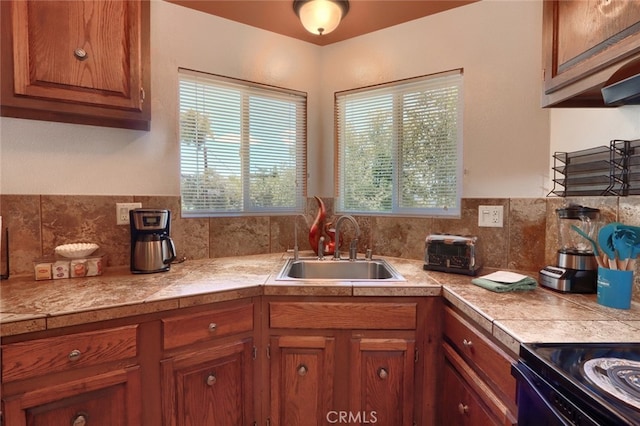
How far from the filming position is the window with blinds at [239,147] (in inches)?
74.0

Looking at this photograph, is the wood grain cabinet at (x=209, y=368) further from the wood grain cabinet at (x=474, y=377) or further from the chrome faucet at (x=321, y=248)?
the wood grain cabinet at (x=474, y=377)

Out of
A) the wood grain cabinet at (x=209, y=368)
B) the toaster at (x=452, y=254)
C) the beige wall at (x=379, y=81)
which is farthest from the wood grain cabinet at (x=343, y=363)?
the beige wall at (x=379, y=81)

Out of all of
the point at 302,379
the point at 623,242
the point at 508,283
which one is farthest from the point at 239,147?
the point at 623,242

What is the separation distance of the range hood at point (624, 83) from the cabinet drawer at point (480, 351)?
80 cm

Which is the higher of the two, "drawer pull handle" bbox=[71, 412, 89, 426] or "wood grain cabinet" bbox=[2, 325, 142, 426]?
"wood grain cabinet" bbox=[2, 325, 142, 426]

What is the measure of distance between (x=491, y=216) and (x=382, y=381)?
1022 mm

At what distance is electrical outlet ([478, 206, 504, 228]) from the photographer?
66.3 inches

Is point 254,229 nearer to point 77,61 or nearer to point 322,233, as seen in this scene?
point 322,233

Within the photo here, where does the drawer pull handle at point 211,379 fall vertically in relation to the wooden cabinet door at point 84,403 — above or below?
below

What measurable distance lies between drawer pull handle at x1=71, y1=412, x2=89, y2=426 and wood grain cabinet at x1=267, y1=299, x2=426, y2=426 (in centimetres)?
66

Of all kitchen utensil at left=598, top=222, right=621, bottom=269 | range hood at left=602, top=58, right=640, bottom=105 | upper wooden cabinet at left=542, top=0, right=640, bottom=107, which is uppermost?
upper wooden cabinet at left=542, top=0, right=640, bottom=107

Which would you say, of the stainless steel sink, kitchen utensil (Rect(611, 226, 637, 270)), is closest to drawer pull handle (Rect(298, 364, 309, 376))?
the stainless steel sink

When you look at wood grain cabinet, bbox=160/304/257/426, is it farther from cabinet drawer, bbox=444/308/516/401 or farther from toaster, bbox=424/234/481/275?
toaster, bbox=424/234/481/275

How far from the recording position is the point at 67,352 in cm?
101
